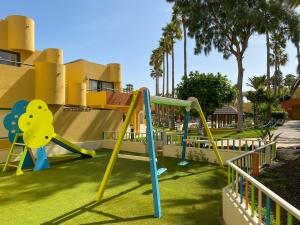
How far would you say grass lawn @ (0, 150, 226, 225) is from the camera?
6.14 metres

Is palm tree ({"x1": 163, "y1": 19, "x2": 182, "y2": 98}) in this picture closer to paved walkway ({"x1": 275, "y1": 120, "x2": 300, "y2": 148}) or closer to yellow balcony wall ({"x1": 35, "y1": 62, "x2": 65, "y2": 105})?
paved walkway ({"x1": 275, "y1": 120, "x2": 300, "y2": 148})

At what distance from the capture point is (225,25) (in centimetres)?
2805

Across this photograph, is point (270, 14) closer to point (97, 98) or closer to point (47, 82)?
point (97, 98)

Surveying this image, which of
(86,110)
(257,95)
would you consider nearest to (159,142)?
(86,110)

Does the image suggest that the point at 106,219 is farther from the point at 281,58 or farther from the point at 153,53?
the point at 281,58

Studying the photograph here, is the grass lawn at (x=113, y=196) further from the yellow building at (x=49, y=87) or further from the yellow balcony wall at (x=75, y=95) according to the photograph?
the yellow balcony wall at (x=75, y=95)

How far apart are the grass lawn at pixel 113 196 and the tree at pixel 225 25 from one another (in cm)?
1856

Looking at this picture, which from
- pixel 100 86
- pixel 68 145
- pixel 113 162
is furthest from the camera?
pixel 100 86

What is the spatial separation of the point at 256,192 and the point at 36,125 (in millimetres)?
9169

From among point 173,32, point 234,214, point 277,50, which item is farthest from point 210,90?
point 277,50

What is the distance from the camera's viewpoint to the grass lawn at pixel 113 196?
20.2 feet

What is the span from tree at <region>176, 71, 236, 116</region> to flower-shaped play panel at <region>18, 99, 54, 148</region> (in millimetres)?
12219

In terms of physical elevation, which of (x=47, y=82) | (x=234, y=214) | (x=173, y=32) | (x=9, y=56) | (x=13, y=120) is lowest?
(x=234, y=214)

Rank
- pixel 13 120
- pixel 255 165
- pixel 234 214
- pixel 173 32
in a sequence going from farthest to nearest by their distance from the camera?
1. pixel 173 32
2. pixel 13 120
3. pixel 255 165
4. pixel 234 214
